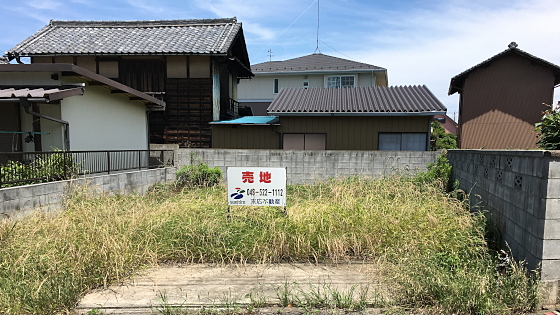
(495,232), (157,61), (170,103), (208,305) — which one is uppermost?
(157,61)

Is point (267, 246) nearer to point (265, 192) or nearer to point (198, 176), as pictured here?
point (265, 192)

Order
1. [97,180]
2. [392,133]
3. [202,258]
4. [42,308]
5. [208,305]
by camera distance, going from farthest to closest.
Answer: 1. [392,133]
2. [97,180]
3. [202,258]
4. [208,305]
5. [42,308]

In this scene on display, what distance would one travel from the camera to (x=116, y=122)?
31.3 feet

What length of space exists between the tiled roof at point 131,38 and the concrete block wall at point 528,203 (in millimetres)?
10873

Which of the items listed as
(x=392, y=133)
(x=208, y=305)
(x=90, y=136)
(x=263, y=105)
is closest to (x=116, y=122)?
(x=90, y=136)

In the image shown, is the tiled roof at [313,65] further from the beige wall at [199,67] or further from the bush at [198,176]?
the bush at [198,176]

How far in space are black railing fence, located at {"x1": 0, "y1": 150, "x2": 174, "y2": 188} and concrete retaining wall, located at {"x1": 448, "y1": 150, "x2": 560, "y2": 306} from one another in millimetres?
7635

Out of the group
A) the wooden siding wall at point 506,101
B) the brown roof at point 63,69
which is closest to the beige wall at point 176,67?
the brown roof at point 63,69

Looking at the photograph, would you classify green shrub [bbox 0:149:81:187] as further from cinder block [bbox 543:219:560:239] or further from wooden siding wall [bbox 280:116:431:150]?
cinder block [bbox 543:219:560:239]

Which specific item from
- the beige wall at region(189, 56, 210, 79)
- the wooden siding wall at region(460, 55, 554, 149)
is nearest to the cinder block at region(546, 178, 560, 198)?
the wooden siding wall at region(460, 55, 554, 149)

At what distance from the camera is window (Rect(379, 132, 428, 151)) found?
10.8m

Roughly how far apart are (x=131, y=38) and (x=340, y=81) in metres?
11.8

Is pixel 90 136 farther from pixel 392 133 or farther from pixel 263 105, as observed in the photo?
pixel 263 105

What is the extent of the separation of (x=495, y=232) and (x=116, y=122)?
10.0m
